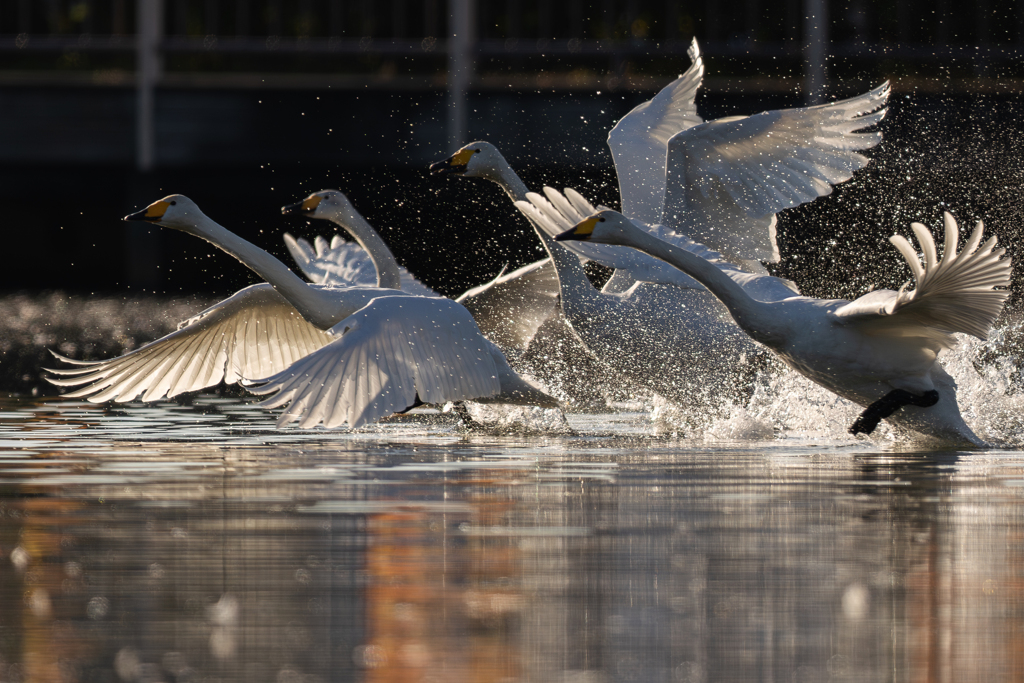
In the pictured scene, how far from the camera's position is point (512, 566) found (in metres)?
5.12

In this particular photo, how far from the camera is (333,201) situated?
11.9 m

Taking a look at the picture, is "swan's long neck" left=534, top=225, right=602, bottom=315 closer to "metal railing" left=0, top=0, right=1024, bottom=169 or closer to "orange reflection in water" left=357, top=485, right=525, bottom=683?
"orange reflection in water" left=357, top=485, right=525, bottom=683

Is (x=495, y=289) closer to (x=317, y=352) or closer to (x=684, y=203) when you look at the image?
(x=684, y=203)

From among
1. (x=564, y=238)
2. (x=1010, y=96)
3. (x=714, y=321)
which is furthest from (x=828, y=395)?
(x=1010, y=96)

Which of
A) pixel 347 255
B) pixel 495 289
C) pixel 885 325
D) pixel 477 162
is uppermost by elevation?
pixel 477 162

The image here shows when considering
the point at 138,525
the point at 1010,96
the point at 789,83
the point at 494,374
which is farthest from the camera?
the point at 789,83

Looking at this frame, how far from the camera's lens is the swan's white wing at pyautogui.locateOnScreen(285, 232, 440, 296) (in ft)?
40.9

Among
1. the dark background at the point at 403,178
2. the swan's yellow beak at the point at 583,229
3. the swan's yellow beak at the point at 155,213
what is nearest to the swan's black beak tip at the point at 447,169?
the swan's yellow beak at the point at 155,213

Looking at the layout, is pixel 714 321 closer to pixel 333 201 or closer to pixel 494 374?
pixel 494 374

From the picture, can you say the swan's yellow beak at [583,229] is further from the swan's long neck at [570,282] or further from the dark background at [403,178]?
the dark background at [403,178]

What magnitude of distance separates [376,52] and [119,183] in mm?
4165

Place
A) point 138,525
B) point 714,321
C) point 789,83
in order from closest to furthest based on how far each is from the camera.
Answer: point 138,525
point 714,321
point 789,83

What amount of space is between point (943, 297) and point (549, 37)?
19.6 meters

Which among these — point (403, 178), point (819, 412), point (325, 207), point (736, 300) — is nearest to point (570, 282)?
point (819, 412)
